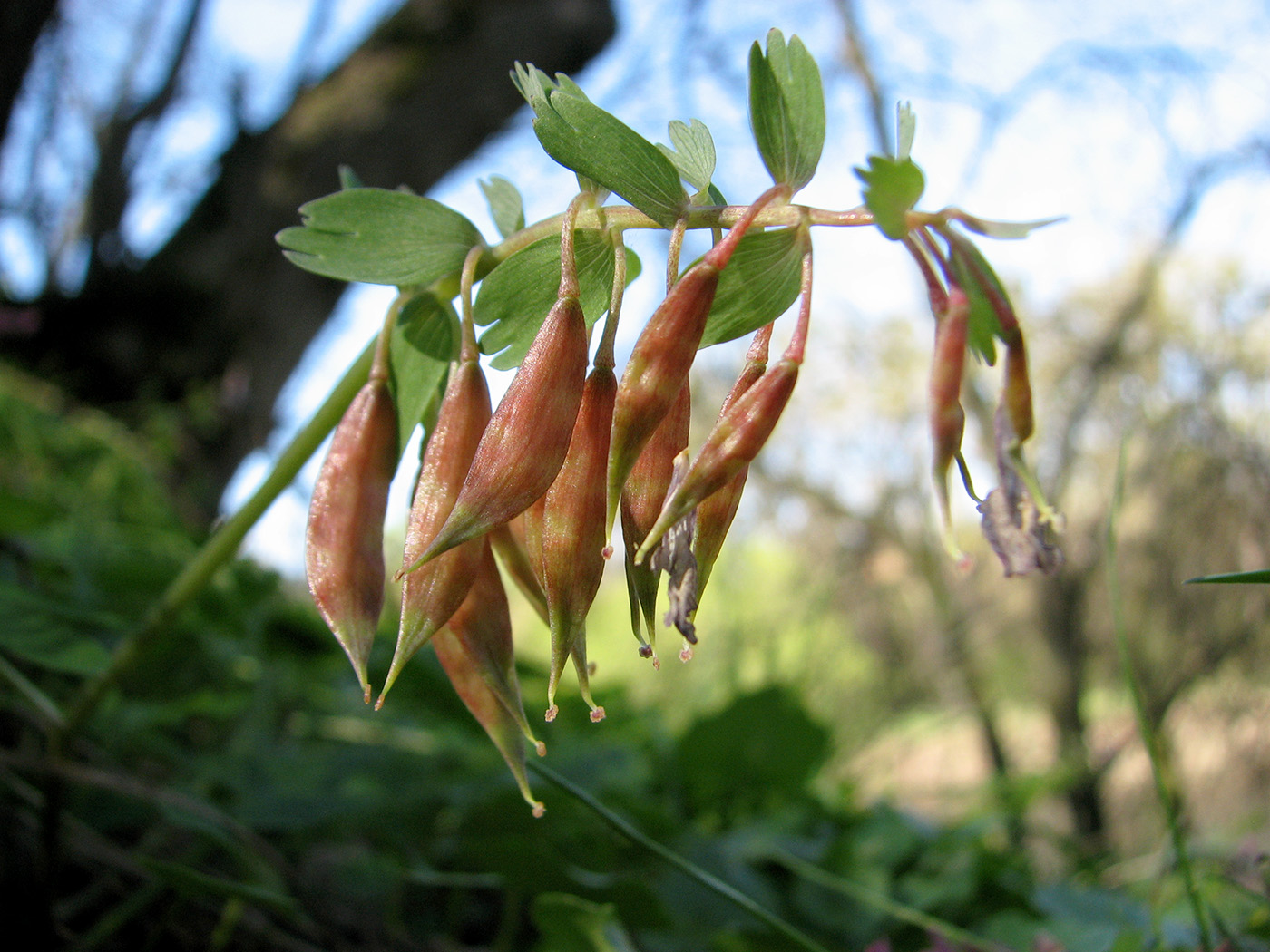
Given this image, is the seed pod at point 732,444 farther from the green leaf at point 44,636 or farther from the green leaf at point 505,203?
the green leaf at point 44,636

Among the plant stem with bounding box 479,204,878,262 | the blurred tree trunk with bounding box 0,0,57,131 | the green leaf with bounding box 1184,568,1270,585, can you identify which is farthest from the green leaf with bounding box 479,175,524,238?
the blurred tree trunk with bounding box 0,0,57,131

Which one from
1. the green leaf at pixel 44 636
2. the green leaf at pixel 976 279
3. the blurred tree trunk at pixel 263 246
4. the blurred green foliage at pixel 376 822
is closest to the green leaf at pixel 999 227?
the green leaf at pixel 976 279

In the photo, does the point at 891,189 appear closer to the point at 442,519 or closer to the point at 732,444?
the point at 732,444

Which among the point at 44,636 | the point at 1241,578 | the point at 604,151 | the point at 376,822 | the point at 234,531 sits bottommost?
the point at 376,822

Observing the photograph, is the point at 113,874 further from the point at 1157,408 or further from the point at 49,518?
the point at 1157,408

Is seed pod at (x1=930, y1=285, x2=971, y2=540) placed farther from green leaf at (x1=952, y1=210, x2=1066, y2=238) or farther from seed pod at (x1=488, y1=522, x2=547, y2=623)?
seed pod at (x1=488, y1=522, x2=547, y2=623)

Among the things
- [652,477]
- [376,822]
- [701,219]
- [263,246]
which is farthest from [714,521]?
[263,246]
